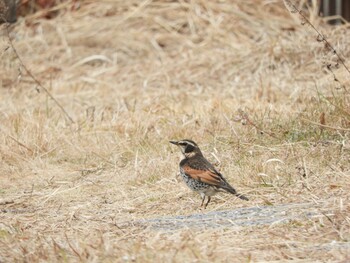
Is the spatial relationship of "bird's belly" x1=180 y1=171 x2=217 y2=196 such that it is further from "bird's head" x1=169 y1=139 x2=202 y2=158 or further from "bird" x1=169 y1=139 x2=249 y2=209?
"bird's head" x1=169 y1=139 x2=202 y2=158

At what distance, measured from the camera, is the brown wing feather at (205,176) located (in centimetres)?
696

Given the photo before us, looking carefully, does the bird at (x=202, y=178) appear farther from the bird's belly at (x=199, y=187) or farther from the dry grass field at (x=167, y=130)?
the dry grass field at (x=167, y=130)

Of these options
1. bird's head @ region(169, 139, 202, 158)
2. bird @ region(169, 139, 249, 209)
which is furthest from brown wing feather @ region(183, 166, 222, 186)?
bird's head @ region(169, 139, 202, 158)

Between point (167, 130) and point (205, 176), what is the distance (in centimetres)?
233

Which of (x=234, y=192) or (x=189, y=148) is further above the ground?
(x=234, y=192)

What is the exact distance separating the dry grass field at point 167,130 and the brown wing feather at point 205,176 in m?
0.19

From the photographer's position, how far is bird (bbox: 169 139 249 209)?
22.7 feet

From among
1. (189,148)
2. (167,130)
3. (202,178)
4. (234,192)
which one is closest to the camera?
(234,192)

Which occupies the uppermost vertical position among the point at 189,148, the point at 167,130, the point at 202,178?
the point at 202,178

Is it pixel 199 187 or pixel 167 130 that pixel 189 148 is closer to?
pixel 199 187

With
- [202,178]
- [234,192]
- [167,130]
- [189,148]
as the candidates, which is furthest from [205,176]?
[167,130]

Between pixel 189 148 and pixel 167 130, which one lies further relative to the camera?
pixel 167 130

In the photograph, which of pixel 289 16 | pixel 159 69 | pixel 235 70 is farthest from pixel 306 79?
pixel 289 16

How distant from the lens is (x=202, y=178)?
7.07 m
